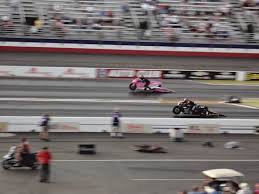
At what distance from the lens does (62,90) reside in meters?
38.3

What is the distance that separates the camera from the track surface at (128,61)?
45.4 meters

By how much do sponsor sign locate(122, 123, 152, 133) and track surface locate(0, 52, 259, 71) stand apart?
17.4m

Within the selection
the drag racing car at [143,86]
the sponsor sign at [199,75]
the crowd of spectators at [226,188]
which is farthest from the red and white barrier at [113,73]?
the crowd of spectators at [226,188]

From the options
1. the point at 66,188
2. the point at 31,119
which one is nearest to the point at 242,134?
the point at 31,119

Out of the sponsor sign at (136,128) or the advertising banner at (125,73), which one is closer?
the sponsor sign at (136,128)

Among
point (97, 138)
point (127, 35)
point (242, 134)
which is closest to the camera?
point (97, 138)

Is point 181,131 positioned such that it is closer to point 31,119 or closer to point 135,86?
point 31,119

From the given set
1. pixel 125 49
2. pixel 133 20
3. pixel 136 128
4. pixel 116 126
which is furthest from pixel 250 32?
pixel 116 126

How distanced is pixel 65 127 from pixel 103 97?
29.1ft

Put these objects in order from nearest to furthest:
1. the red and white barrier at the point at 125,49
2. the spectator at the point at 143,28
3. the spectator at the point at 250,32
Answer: the red and white barrier at the point at 125,49 → the spectator at the point at 143,28 → the spectator at the point at 250,32

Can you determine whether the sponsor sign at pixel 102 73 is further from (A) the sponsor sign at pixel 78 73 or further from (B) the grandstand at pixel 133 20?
(B) the grandstand at pixel 133 20

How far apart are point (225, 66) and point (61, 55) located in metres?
12.3

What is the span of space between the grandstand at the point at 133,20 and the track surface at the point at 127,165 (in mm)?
21924

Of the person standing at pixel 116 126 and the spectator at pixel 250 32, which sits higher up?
the spectator at pixel 250 32
